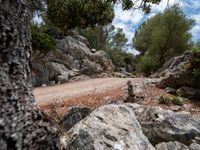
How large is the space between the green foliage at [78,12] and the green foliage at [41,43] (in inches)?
473

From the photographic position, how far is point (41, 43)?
23.4 m

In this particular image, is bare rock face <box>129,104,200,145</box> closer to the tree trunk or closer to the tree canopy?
the tree trunk

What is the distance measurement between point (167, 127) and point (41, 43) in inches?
692

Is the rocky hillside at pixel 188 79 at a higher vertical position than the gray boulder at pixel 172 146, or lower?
higher

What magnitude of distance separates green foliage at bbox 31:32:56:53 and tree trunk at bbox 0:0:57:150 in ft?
63.6

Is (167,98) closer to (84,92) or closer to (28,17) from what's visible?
(84,92)

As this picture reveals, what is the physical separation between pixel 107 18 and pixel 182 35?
23774 millimetres

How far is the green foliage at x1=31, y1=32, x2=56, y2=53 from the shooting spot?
23.1 metres

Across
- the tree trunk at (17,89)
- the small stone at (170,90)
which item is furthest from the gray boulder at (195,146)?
the small stone at (170,90)

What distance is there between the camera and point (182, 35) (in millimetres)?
33625

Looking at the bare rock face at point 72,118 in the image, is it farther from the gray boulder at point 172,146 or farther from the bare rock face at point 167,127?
the gray boulder at point 172,146

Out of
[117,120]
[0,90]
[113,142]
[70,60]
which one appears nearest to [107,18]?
[117,120]

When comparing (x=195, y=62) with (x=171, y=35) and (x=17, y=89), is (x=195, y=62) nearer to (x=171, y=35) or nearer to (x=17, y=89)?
(x=17, y=89)

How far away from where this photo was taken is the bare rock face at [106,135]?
5.32m
